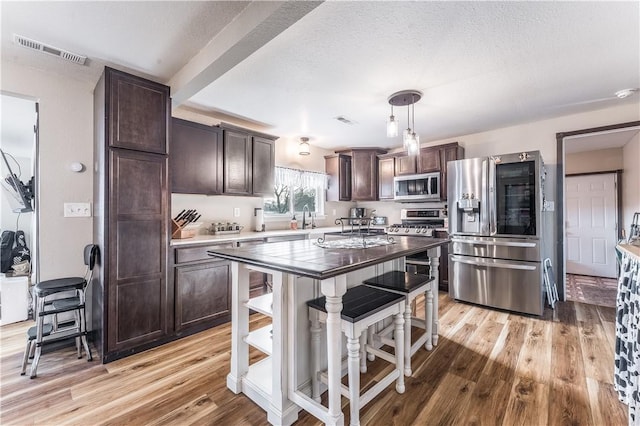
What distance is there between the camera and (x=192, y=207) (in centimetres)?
334

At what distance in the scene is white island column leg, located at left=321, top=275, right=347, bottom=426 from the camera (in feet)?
4.65

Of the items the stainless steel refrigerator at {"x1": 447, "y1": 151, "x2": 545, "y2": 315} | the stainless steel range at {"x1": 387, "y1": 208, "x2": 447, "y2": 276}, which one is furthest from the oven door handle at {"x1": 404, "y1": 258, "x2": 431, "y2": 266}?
the stainless steel refrigerator at {"x1": 447, "y1": 151, "x2": 545, "y2": 315}

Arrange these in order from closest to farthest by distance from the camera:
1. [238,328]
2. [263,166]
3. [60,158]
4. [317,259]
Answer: [317,259] → [238,328] → [60,158] → [263,166]

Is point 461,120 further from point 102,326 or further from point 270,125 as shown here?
point 102,326

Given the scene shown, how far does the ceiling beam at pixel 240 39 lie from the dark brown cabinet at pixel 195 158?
624mm

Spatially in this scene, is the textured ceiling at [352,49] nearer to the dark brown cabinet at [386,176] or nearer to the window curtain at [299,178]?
the window curtain at [299,178]

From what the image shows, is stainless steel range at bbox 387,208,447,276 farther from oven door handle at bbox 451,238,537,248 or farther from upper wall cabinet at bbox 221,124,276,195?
upper wall cabinet at bbox 221,124,276,195

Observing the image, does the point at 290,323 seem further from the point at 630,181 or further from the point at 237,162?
the point at 630,181

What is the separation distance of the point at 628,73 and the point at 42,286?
17.3 feet

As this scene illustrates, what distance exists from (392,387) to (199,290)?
6.47ft

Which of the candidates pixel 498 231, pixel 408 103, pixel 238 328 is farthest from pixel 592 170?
pixel 238 328

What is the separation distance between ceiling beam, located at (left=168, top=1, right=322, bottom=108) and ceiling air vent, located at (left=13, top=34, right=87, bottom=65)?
680 mm

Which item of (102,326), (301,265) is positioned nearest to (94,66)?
(102,326)

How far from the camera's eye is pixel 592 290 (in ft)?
13.6
